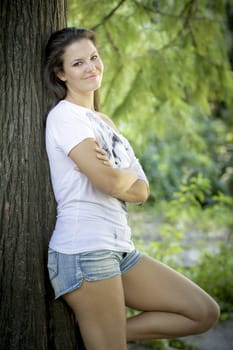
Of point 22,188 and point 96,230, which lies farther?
point 22,188

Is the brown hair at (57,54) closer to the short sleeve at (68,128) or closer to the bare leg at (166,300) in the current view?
the short sleeve at (68,128)

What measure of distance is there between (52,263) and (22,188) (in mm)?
345

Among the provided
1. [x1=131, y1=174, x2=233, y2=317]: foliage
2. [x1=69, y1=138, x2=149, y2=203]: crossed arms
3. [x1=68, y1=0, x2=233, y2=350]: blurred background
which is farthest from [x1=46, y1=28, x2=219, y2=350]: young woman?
[x1=131, y1=174, x2=233, y2=317]: foliage

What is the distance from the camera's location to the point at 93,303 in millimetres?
2008

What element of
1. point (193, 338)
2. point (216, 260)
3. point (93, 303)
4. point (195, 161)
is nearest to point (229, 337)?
point (193, 338)

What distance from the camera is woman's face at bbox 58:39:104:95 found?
7.10 ft

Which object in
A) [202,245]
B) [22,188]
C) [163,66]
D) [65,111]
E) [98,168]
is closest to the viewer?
[98,168]

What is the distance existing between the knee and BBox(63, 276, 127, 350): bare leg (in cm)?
38

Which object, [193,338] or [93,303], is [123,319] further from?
[193,338]

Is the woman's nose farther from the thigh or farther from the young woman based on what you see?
the thigh

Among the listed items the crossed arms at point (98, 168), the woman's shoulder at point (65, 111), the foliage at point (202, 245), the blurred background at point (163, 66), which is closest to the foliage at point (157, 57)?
the blurred background at point (163, 66)

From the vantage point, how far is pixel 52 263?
2.09 m

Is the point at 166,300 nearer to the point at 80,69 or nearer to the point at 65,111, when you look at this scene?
the point at 65,111

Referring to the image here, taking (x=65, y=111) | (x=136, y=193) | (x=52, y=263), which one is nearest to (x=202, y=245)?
(x=136, y=193)
